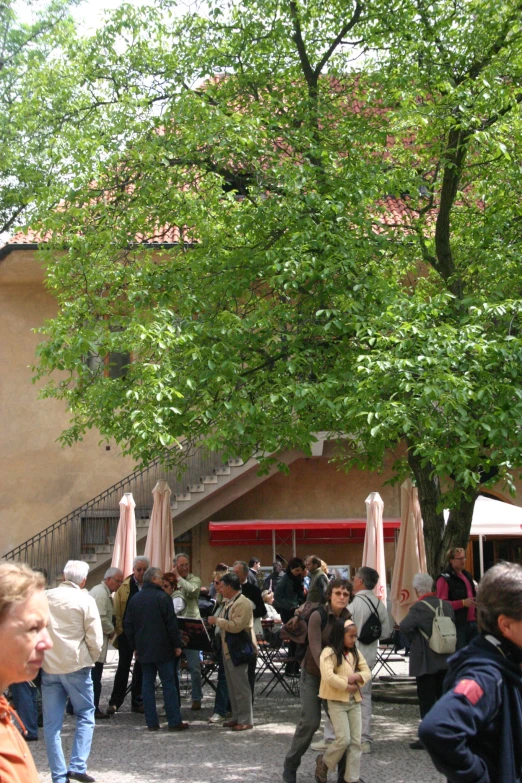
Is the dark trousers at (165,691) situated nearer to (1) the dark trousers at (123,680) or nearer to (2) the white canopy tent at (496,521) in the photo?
(1) the dark trousers at (123,680)

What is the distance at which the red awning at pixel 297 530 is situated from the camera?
21.2m

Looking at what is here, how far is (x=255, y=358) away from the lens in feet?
36.6

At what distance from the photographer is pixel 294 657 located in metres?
13.3

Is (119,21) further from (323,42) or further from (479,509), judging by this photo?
(479,509)

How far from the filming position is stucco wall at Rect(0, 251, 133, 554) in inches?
879

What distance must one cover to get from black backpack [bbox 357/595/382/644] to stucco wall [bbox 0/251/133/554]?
13510 millimetres

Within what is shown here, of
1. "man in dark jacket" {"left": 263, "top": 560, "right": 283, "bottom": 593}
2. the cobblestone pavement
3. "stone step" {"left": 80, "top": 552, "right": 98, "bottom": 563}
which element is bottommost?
the cobblestone pavement

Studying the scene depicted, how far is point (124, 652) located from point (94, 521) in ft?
34.0

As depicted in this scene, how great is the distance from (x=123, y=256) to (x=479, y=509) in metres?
8.60

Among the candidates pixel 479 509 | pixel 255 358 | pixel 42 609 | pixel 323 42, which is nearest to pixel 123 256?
pixel 255 358

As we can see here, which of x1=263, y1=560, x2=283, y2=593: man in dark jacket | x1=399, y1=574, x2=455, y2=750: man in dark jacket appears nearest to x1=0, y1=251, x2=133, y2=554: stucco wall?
x1=263, y1=560, x2=283, y2=593: man in dark jacket

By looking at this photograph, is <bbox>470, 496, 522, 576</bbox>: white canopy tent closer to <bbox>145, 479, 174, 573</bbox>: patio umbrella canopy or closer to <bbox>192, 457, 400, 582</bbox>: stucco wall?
<bbox>145, 479, 174, 573</bbox>: patio umbrella canopy

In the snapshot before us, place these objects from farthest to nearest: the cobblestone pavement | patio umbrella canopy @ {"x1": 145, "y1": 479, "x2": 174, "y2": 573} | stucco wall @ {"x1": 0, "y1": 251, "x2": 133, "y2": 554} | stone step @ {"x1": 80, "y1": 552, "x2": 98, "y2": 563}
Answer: stucco wall @ {"x1": 0, "y1": 251, "x2": 133, "y2": 554}, stone step @ {"x1": 80, "y1": 552, "x2": 98, "y2": 563}, patio umbrella canopy @ {"x1": 145, "y1": 479, "x2": 174, "y2": 573}, the cobblestone pavement

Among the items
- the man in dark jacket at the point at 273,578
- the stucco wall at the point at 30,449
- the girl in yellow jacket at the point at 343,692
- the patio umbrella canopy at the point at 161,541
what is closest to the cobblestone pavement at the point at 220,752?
the girl in yellow jacket at the point at 343,692
